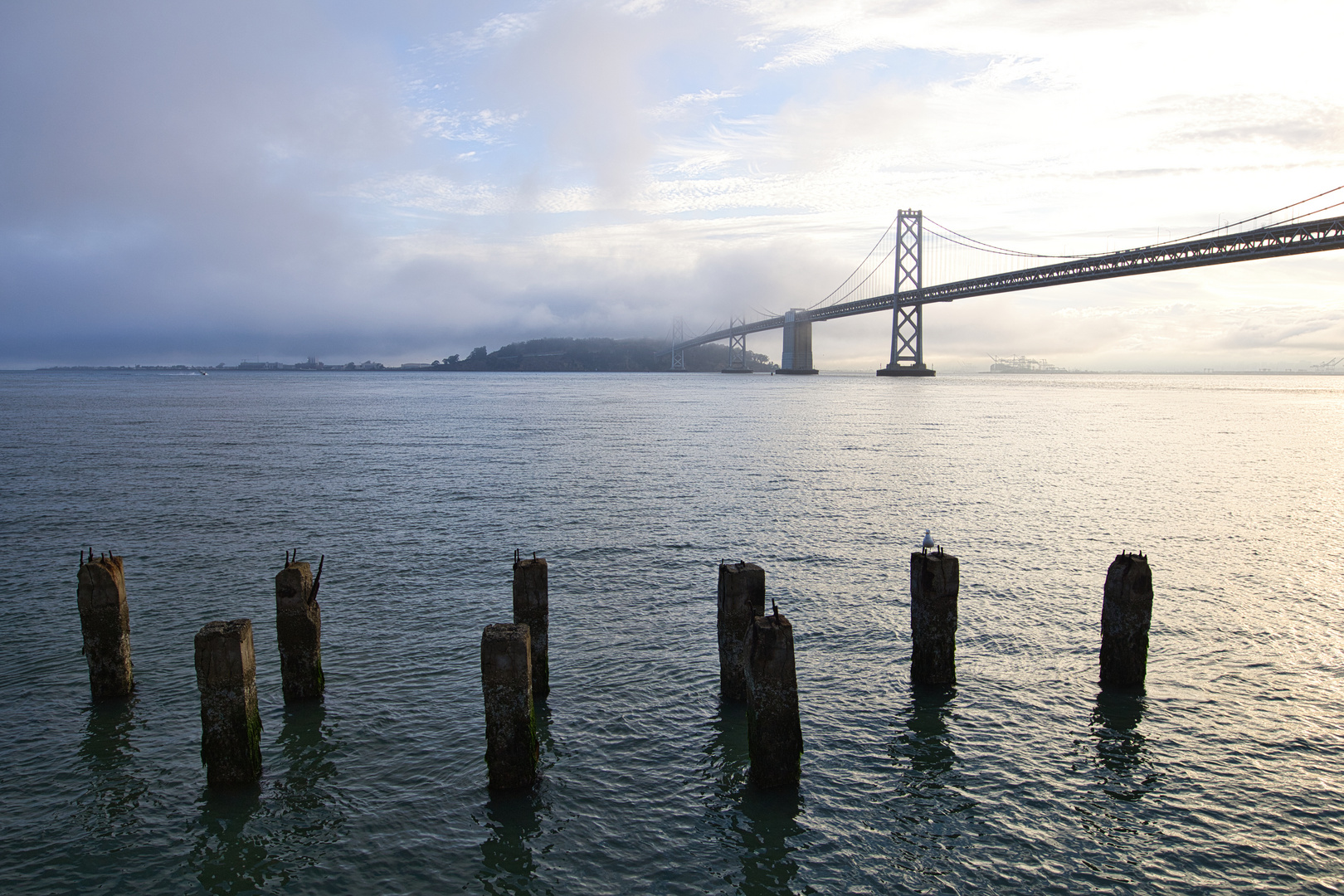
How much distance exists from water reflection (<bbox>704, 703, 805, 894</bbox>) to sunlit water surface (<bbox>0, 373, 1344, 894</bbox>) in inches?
1.1

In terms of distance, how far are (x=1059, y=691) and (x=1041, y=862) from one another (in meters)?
3.07

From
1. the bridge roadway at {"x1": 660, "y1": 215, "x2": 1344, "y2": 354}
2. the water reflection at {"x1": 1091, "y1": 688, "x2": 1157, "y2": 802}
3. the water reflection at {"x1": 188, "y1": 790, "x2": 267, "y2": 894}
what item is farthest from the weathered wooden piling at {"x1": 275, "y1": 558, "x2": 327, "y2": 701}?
the bridge roadway at {"x1": 660, "y1": 215, "x2": 1344, "y2": 354}

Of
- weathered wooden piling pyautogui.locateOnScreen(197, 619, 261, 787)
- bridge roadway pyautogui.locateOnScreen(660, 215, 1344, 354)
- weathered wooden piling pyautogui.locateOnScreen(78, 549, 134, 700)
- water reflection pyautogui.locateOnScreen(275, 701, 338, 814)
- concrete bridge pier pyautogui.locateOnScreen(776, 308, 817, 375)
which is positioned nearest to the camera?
weathered wooden piling pyautogui.locateOnScreen(197, 619, 261, 787)

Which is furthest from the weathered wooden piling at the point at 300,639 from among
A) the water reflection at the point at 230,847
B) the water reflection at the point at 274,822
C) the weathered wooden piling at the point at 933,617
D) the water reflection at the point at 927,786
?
the weathered wooden piling at the point at 933,617

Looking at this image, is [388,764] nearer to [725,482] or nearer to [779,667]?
[779,667]

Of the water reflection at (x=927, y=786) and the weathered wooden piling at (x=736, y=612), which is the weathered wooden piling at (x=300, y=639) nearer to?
the weathered wooden piling at (x=736, y=612)

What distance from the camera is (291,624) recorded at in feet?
26.1

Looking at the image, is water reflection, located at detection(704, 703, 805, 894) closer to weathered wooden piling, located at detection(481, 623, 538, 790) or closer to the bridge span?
weathered wooden piling, located at detection(481, 623, 538, 790)

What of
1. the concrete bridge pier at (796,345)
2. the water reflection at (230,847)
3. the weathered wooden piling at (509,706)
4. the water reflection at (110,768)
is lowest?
the water reflection at (230,847)

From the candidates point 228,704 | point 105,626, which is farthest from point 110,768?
point 105,626

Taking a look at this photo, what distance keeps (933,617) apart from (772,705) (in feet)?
8.81

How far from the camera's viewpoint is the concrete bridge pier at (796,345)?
134000mm

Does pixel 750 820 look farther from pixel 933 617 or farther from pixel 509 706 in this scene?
pixel 933 617

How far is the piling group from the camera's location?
251 inches
